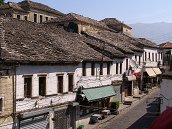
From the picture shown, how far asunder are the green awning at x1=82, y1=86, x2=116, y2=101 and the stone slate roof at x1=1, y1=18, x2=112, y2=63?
124 inches

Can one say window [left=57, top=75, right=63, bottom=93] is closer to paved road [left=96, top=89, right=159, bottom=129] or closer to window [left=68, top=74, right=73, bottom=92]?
window [left=68, top=74, right=73, bottom=92]

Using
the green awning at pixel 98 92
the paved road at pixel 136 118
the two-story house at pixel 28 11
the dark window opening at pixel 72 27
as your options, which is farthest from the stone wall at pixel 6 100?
the two-story house at pixel 28 11

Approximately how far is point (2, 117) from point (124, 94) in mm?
26056

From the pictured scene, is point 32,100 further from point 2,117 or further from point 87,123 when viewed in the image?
point 87,123

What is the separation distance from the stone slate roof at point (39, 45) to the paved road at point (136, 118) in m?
6.69

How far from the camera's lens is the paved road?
105 feet

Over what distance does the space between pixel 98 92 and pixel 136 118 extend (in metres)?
4.88

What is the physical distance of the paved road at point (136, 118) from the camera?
3216cm

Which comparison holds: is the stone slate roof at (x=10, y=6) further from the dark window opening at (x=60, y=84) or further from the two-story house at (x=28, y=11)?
the dark window opening at (x=60, y=84)

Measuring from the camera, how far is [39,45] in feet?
93.2

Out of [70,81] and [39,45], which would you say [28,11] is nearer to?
[70,81]

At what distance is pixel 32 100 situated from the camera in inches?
984

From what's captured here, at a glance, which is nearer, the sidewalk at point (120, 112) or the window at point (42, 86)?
the window at point (42, 86)

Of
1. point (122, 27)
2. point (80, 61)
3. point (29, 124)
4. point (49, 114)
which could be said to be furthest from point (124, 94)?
point (122, 27)
